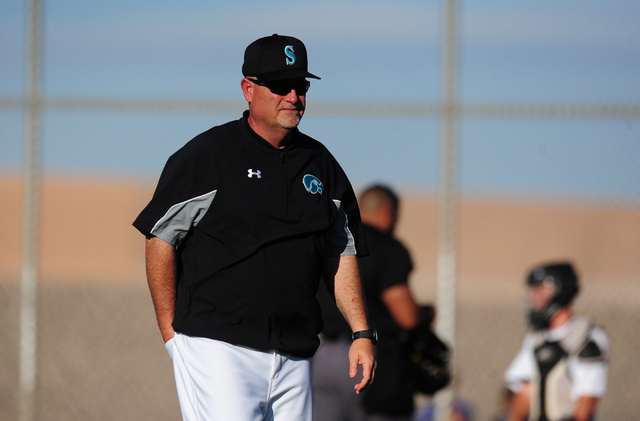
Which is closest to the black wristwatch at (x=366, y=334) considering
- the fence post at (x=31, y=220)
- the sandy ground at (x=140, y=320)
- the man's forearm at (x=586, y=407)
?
the man's forearm at (x=586, y=407)

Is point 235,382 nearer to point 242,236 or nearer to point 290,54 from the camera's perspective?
point 242,236

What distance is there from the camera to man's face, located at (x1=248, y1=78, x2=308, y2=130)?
2809 mm

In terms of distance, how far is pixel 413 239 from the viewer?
23578 millimetres

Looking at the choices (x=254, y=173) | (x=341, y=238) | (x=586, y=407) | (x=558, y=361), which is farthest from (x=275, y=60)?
(x=586, y=407)

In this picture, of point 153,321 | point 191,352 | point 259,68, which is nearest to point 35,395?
point 191,352

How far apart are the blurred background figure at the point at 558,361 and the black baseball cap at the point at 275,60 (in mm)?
2431

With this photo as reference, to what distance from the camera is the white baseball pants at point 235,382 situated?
2625mm

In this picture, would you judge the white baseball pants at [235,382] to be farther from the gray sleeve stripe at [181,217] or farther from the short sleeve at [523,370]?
the short sleeve at [523,370]

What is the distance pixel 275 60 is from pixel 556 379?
2.69m

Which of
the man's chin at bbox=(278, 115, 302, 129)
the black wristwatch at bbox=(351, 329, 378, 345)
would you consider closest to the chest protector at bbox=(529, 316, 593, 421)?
the black wristwatch at bbox=(351, 329, 378, 345)

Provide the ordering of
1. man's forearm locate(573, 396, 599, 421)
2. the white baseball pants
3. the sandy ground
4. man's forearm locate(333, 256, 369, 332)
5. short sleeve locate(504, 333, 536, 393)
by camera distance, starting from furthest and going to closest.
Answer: the sandy ground, short sleeve locate(504, 333, 536, 393), man's forearm locate(573, 396, 599, 421), man's forearm locate(333, 256, 369, 332), the white baseball pants

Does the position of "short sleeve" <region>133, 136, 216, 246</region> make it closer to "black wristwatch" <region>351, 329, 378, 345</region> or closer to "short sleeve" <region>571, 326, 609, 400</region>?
"black wristwatch" <region>351, 329, 378, 345</region>

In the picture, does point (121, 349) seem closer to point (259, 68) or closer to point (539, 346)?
point (539, 346)

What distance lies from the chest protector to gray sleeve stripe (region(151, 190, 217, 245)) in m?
2.54
